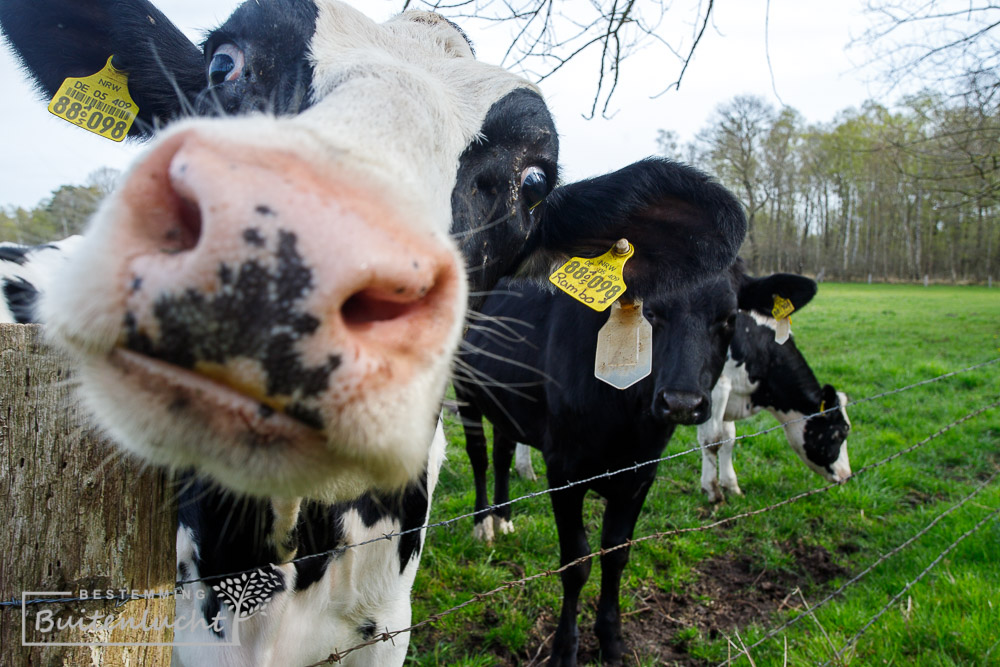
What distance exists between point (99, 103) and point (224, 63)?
902 millimetres

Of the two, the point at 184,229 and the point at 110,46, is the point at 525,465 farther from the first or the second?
the point at 184,229

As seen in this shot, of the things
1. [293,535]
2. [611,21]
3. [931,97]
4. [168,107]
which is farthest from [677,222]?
[931,97]

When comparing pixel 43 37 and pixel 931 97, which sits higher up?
pixel 931 97

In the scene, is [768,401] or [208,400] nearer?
[208,400]

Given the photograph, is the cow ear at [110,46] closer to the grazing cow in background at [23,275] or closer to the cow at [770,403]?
the grazing cow in background at [23,275]

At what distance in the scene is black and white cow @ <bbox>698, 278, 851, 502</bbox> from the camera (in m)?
5.21

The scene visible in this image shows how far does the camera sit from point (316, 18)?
1.65 metres

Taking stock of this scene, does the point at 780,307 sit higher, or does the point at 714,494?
the point at 780,307

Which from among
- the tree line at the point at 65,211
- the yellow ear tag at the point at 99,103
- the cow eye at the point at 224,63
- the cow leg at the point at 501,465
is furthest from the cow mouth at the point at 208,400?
the cow leg at the point at 501,465

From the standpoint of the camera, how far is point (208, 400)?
755mm

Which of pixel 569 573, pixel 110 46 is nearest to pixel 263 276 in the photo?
pixel 110 46

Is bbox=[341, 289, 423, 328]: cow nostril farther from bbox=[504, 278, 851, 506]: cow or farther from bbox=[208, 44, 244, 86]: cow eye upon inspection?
bbox=[504, 278, 851, 506]: cow

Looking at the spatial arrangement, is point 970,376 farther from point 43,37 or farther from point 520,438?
point 43,37

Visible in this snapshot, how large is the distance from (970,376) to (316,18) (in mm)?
11184
